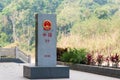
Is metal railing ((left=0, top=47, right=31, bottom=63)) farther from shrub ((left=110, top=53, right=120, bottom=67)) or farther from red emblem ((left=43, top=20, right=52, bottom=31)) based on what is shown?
red emblem ((left=43, top=20, right=52, bottom=31))

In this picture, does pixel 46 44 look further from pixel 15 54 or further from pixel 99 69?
pixel 15 54

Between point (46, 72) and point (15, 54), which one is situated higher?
point (15, 54)

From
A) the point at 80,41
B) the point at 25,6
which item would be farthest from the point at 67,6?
the point at 80,41

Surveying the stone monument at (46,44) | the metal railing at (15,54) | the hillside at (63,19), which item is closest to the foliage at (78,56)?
the stone monument at (46,44)

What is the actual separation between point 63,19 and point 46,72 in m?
26.7

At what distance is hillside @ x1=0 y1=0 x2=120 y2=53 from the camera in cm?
3328

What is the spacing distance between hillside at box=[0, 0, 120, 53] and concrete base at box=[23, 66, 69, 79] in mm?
19723

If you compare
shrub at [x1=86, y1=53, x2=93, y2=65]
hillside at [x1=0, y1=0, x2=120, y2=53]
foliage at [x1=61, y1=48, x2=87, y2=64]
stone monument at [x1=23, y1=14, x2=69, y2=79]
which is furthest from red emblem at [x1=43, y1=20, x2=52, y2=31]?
hillside at [x1=0, y1=0, x2=120, y2=53]

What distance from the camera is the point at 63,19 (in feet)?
123

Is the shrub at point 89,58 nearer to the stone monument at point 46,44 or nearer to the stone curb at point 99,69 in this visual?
the stone curb at point 99,69

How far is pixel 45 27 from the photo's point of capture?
36.7ft

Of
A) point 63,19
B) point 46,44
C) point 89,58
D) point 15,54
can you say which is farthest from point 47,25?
point 63,19

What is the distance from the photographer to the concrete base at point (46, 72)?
1074 centimetres

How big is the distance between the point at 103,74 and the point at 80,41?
1813 centimetres
